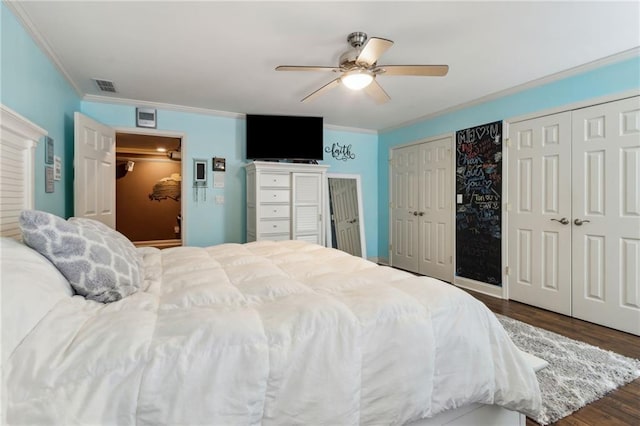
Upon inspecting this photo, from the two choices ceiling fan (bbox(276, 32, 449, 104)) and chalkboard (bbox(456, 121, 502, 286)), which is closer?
ceiling fan (bbox(276, 32, 449, 104))

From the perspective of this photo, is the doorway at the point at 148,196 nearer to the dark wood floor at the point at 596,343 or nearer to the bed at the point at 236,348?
the bed at the point at 236,348

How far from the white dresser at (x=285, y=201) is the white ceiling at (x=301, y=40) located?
103 cm

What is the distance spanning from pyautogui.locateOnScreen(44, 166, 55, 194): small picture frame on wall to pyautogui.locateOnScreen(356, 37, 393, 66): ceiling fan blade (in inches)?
103

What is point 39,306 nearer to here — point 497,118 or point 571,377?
point 571,377

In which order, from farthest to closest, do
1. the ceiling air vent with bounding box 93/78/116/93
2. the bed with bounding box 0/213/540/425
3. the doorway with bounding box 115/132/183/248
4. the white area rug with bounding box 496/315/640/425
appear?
1. the doorway with bounding box 115/132/183/248
2. the ceiling air vent with bounding box 93/78/116/93
3. the white area rug with bounding box 496/315/640/425
4. the bed with bounding box 0/213/540/425

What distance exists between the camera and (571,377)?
1.94m

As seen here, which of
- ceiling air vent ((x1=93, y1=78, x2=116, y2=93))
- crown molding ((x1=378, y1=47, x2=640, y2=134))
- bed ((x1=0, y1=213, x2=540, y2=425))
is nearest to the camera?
bed ((x1=0, y1=213, x2=540, y2=425))

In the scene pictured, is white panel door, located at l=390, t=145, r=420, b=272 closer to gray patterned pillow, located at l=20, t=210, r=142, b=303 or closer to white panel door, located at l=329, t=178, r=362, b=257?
white panel door, located at l=329, t=178, r=362, b=257

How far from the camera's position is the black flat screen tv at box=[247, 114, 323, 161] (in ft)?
14.0

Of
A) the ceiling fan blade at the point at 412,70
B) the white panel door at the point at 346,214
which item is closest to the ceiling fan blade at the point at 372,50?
the ceiling fan blade at the point at 412,70

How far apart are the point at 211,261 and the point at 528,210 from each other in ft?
10.6

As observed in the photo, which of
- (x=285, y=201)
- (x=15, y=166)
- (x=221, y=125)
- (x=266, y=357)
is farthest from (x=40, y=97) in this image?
(x=266, y=357)

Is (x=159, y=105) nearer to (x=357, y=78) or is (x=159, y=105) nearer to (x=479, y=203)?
(x=357, y=78)

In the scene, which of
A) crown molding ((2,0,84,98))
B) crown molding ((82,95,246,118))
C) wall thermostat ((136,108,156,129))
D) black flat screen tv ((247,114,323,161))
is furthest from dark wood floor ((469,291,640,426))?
wall thermostat ((136,108,156,129))
